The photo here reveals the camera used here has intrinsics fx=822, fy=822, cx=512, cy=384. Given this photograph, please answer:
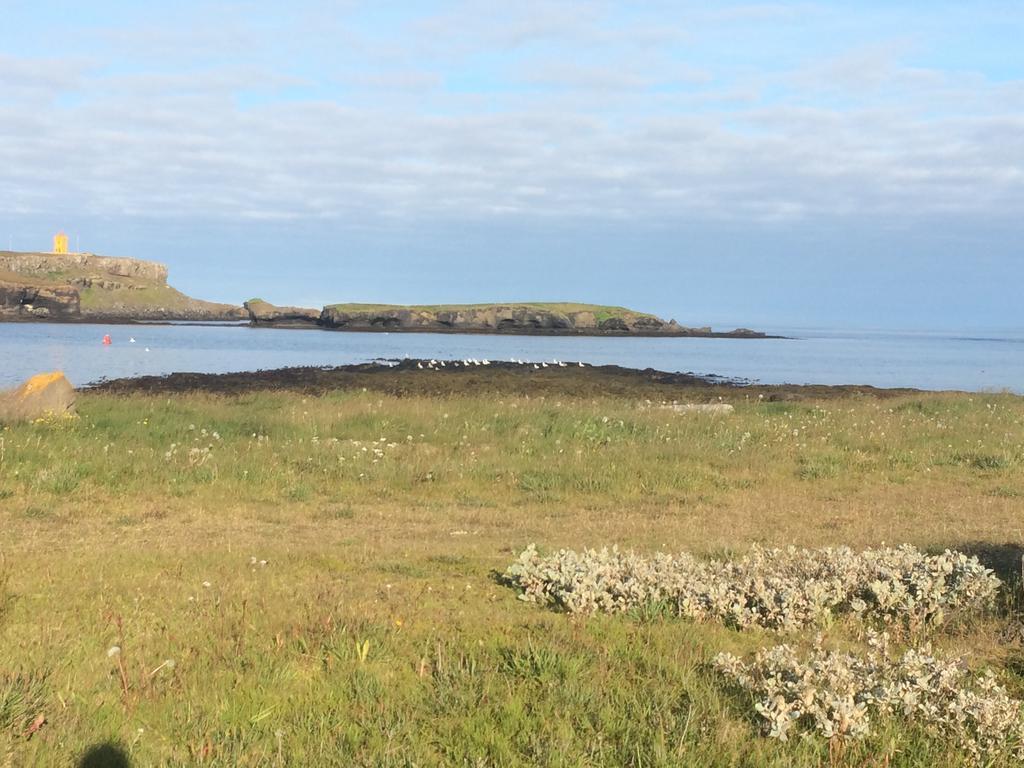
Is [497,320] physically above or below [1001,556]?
above

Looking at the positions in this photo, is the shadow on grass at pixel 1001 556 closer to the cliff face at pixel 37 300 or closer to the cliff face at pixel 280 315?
the cliff face at pixel 280 315

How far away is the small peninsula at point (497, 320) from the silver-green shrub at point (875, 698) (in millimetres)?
129645

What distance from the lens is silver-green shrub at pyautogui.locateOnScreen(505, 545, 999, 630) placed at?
6547mm

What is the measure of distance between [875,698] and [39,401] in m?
17.6

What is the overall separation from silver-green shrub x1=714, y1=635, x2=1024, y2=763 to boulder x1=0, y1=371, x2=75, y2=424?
1613cm

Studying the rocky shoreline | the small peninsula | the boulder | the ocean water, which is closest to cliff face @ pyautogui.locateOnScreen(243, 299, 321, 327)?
the small peninsula

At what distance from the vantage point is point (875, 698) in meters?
4.81

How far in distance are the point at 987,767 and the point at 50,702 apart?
5.17m

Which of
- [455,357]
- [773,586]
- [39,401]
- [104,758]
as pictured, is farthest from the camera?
[455,357]

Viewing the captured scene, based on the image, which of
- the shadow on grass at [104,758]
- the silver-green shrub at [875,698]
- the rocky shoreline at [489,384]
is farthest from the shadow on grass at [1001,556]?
the rocky shoreline at [489,384]

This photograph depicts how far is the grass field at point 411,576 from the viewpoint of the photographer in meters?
4.55

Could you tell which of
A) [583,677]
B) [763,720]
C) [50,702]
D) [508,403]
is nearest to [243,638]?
[50,702]

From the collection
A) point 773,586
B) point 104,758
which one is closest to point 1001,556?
point 773,586

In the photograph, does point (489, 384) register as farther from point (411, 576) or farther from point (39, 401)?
point (411, 576)
